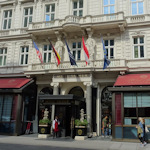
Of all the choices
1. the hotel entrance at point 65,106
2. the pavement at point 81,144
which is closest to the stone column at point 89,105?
the hotel entrance at point 65,106

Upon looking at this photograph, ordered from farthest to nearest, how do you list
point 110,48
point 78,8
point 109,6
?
point 78,8 → point 109,6 → point 110,48

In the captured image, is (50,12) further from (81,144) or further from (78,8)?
(81,144)

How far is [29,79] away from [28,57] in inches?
116

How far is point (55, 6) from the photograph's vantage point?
22.3m

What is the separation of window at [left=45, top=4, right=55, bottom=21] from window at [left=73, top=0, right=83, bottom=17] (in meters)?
2.60

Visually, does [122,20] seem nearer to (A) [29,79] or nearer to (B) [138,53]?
(B) [138,53]

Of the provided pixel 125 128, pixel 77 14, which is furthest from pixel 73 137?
pixel 77 14

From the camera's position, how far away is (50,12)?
22438 millimetres

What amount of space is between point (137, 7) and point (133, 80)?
26.5ft

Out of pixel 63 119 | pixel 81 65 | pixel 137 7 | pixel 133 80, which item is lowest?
pixel 63 119

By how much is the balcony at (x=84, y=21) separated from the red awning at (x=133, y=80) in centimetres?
517

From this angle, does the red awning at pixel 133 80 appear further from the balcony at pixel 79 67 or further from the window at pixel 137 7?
the window at pixel 137 7

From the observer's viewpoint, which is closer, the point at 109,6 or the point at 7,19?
the point at 109,6

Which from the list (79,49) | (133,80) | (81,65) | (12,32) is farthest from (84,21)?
(12,32)
